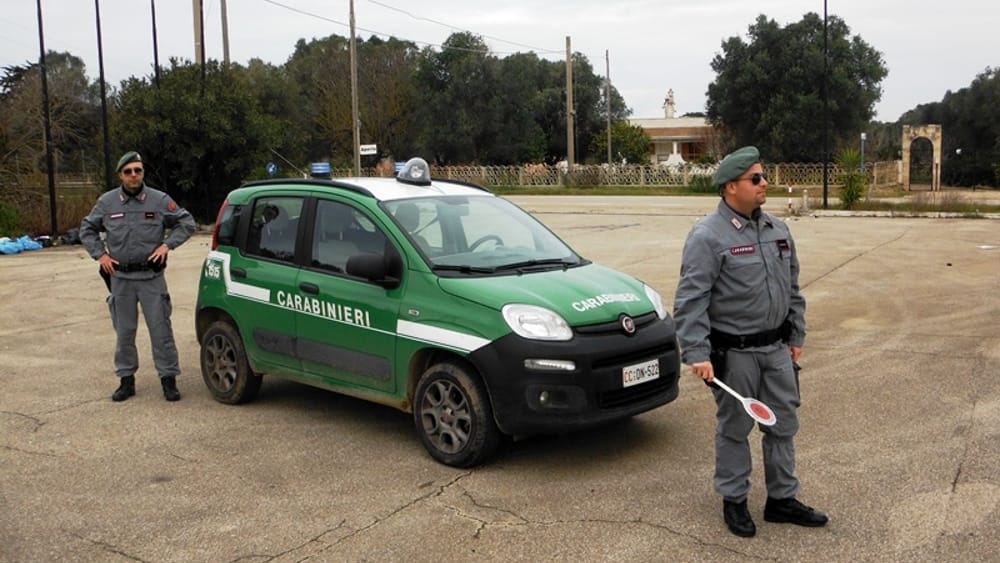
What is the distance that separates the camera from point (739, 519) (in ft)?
14.6

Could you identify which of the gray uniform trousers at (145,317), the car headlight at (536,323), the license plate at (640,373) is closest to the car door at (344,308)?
the car headlight at (536,323)

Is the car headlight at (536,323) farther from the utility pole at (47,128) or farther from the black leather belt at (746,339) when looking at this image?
the utility pole at (47,128)

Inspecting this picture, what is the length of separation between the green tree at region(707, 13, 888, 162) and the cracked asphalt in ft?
129

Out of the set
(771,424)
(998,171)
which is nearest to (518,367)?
(771,424)

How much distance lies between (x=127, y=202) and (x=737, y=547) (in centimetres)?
531

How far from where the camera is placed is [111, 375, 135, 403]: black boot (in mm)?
7281

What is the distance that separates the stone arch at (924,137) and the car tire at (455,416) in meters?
40.8

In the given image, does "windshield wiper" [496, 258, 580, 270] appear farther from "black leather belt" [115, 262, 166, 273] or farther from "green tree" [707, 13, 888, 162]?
"green tree" [707, 13, 888, 162]

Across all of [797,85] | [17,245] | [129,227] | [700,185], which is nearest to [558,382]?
[129,227]

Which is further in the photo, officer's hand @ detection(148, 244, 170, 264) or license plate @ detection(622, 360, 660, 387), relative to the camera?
officer's hand @ detection(148, 244, 170, 264)

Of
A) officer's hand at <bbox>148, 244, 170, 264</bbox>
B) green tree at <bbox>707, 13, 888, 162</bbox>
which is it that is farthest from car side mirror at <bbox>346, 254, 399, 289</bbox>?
green tree at <bbox>707, 13, 888, 162</bbox>

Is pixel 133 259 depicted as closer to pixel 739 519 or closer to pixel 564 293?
pixel 564 293

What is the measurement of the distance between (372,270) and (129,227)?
2.56 m

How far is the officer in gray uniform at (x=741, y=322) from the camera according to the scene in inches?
171
